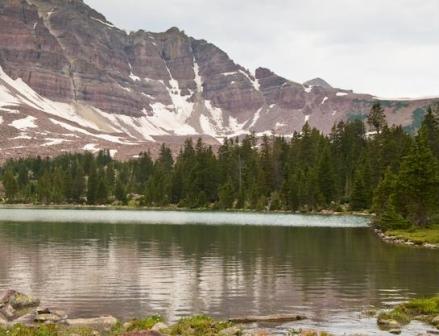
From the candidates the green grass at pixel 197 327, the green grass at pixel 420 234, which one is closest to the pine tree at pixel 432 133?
the green grass at pixel 420 234

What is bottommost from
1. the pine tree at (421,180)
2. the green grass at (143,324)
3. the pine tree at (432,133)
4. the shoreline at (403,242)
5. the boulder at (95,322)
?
the shoreline at (403,242)

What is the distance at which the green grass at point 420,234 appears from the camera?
246 ft

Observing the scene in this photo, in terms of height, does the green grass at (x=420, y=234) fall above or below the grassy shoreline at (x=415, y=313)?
below

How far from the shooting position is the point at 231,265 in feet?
183

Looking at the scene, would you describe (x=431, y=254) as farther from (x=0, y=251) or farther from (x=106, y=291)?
(x=0, y=251)

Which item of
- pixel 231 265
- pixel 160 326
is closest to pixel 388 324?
pixel 160 326

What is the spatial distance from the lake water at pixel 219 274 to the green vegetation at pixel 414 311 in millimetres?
1748

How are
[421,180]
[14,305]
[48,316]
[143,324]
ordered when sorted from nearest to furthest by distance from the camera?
[143,324], [48,316], [14,305], [421,180]

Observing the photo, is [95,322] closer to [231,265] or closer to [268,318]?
[268,318]

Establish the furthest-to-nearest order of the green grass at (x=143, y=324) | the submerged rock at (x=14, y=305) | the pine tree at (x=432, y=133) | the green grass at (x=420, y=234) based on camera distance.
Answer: the pine tree at (x=432, y=133) < the green grass at (x=420, y=234) < the submerged rock at (x=14, y=305) < the green grass at (x=143, y=324)

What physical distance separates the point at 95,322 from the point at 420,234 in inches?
2353

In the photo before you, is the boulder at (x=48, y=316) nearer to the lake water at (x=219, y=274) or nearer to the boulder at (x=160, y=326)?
the lake water at (x=219, y=274)

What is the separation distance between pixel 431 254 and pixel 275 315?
3646cm

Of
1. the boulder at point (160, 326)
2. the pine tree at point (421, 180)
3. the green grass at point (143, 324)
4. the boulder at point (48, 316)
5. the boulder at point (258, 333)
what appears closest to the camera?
the boulder at point (258, 333)
